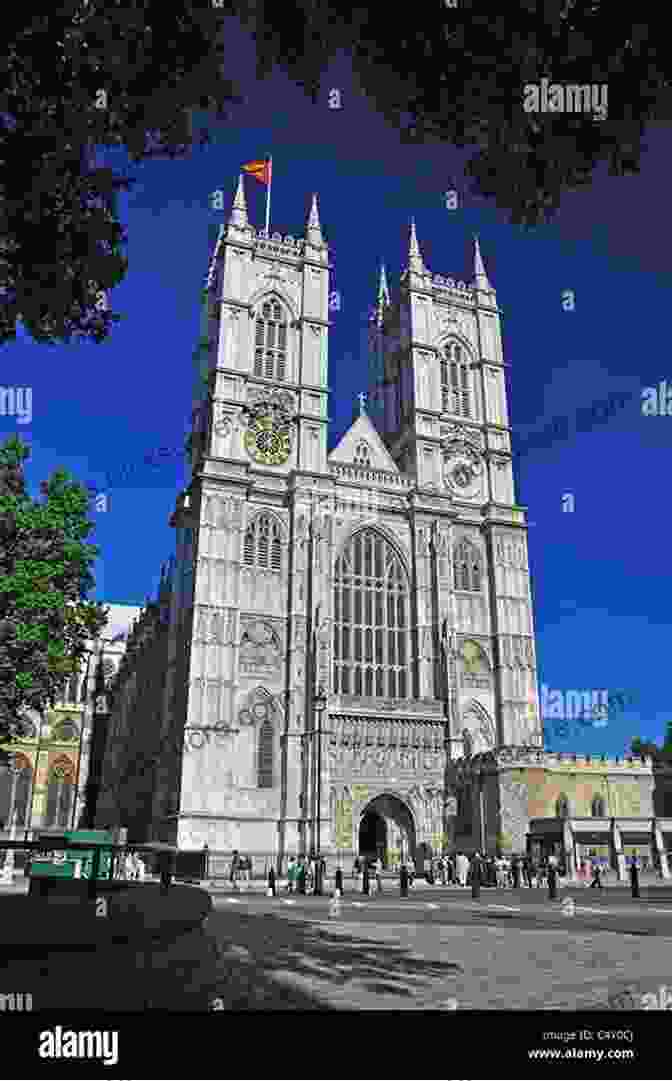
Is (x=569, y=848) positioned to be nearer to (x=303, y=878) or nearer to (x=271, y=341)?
(x=303, y=878)

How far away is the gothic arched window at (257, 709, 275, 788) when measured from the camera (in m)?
38.8

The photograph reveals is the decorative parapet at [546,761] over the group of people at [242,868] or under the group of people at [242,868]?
over

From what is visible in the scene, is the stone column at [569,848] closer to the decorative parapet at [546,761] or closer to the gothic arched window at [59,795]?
the decorative parapet at [546,761]

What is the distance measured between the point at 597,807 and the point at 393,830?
9529 millimetres

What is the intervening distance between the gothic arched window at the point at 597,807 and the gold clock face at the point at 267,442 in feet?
76.6

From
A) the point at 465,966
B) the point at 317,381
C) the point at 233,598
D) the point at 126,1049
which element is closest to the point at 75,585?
the point at 233,598

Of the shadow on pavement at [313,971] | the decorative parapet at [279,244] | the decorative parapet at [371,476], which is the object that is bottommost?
the shadow on pavement at [313,971]

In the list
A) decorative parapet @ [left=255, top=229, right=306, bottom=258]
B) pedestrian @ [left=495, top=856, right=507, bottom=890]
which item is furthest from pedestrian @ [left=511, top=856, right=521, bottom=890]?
decorative parapet @ [left=255, top=229, right=306, bottom=258]

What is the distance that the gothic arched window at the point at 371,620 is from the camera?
140 feet

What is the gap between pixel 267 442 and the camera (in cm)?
4522

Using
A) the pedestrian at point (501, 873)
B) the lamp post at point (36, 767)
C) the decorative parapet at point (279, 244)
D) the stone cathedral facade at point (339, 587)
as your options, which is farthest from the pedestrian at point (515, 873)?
the lamp post at point (36, 767)

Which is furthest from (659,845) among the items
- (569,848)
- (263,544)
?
(263,544)

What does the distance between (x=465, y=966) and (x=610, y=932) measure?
497 cm

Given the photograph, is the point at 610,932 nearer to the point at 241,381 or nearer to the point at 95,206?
the point at 95,206
